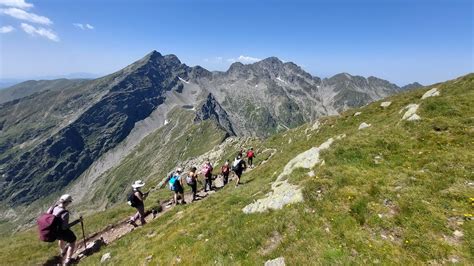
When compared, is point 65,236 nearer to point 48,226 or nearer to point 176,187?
point 48,226

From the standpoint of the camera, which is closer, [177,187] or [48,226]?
[48,226]

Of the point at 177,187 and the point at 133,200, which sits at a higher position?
the point at 133,200

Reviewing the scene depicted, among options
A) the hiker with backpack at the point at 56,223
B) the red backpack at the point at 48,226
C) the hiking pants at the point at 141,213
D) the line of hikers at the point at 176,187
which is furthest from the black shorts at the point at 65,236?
the hiking pants at the point at 141,213

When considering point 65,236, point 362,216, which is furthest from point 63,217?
point 362,216

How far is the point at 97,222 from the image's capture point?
34.6 metres

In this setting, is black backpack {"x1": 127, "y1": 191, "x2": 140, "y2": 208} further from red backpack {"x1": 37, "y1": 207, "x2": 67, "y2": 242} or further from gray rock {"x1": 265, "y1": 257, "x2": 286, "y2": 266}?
gray rock {"x1": 265, "y1": 257, "x2": 286, "y2": 266}

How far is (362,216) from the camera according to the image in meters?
14.1

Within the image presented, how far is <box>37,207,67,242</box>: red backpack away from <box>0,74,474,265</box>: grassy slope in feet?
12.7

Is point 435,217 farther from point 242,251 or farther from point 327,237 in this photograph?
point 242,251

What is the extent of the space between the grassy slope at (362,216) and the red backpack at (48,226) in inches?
152

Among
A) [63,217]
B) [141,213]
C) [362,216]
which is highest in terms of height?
[362,216]

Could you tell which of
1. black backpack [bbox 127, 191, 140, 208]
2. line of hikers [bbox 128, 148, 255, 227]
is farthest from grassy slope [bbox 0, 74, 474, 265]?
line of hikers [bbox 128, 148, 255, 227]

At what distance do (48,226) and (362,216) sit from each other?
16232mm

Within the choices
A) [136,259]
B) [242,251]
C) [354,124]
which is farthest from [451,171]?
[354,124]
